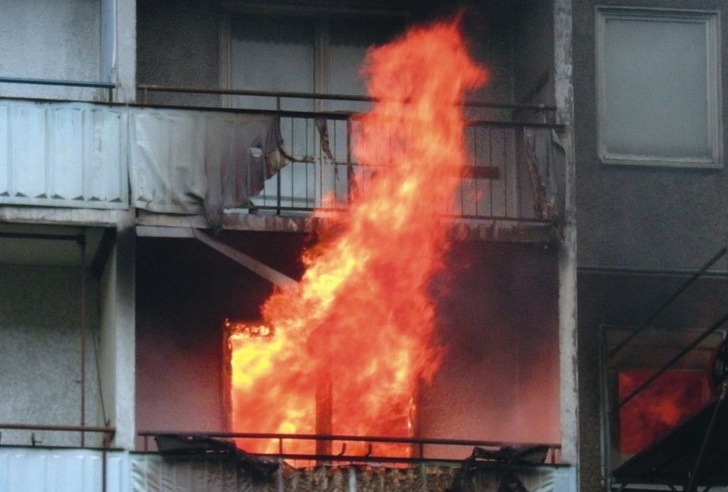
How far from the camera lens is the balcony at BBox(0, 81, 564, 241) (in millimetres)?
19203

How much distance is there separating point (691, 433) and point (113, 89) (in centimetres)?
674

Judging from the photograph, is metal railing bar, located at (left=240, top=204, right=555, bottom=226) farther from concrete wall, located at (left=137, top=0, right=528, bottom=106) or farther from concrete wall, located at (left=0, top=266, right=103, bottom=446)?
concrete wall, located at (left=0, top=266, right=103, bottom=446)

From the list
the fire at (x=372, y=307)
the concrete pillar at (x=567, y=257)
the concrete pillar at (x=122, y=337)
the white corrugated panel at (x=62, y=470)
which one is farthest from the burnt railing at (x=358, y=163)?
the white corrugated panel at (x=62, y=470)

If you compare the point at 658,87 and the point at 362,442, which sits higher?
the point at 658,87

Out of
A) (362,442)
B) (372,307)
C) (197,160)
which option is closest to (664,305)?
(372,307)

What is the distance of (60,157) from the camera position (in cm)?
1923

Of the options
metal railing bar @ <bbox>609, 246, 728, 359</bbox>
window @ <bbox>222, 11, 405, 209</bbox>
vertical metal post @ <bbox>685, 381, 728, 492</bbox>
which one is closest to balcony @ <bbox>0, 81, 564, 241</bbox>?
window @ <bbox>222, 11, 405, 209</bbox>

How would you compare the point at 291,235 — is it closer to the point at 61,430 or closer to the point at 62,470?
the point at 61,430

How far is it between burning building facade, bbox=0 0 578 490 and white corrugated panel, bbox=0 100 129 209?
2 cm

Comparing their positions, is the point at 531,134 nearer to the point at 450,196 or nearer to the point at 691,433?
the point at 450,196

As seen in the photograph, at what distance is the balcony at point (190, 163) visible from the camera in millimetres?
19203

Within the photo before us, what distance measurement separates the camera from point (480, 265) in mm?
21016

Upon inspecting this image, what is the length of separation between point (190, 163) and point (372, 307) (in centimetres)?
257

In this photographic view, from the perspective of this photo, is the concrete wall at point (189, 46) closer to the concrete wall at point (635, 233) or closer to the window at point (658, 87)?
the concrete wall at point (635, 233)
